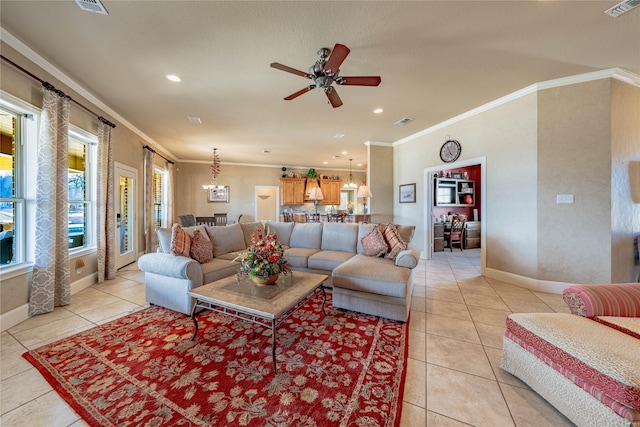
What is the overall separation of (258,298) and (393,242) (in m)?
1.96

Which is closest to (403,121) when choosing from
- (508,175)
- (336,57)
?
(508,175)

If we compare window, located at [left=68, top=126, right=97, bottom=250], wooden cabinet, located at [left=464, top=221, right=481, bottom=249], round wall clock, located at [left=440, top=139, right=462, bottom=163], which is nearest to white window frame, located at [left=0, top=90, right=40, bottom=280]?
window, located at [left=68, top=126, right=97, bottom=250]

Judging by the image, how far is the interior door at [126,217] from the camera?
A: 4328 millimetres

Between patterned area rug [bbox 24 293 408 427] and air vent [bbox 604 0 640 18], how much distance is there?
3392 millimetres

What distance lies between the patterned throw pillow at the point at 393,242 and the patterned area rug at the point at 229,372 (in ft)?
2.94

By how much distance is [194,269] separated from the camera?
8.06 ft

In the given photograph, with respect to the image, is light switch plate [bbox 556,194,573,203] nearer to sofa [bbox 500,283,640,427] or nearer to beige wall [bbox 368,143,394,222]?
sofa [bbox 500,283,640,427]

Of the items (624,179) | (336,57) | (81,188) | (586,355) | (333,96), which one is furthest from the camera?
(81,188)

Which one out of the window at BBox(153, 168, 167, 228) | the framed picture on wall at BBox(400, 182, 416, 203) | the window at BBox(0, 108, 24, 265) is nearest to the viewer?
the window at BBox(0, 108, 24, 265)

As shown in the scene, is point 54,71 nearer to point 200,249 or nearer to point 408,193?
point 200,249

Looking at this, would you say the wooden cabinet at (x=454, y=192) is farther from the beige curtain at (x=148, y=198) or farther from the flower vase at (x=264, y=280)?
the beige curtain at (x=148, y=198)

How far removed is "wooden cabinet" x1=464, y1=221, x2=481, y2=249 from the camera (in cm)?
655

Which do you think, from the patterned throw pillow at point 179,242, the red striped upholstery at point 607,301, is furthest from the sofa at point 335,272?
the red striped upholstery at point 607,301

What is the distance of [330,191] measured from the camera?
9.04 metres
